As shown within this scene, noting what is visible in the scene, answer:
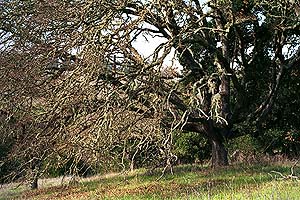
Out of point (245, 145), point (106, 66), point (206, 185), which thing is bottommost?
point (206, 185)

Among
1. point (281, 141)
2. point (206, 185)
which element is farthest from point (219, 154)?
point (206, 185)

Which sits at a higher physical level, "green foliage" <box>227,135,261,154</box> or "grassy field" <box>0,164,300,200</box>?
"green foliage" <box>227,135,261,154</box>

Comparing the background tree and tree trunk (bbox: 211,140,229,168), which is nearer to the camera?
the background tree

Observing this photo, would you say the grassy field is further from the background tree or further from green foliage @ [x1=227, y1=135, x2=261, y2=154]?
green foliage @ [x1=227, y1=135, x2=261, y2=154]

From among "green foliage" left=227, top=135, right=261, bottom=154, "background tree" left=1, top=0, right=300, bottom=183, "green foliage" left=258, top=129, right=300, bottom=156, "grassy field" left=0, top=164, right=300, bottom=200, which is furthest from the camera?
"green foliage" left=227, top=135, right=261, bottom=154

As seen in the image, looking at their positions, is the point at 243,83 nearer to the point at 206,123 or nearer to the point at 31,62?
the point at 206,123

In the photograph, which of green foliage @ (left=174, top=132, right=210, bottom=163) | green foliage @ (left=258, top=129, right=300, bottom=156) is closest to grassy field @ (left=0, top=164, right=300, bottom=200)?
green foliage @ (left=258, top=129, right=300, bottom=156)

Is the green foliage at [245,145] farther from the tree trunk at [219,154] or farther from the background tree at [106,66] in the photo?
the background tree at [106,66]

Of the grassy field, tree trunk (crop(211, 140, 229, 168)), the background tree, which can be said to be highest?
the background tree

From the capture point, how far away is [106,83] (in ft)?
36.0

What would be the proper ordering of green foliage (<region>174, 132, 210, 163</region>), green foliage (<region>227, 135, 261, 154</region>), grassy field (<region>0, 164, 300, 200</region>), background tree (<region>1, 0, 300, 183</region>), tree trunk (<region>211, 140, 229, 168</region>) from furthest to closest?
green foliage (<region>174, 132, 210, 163</region>)
green foliage (<region>227, 135, 261, 154</region>)
tree trunk (<region>211, 140, 229, 168</region>)
background tree (<region>1, 0, 300, 183</region>)
grassy field (<region>0, 164, 300, 200</region>)

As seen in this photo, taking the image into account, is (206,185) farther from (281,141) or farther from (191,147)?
(191,147)

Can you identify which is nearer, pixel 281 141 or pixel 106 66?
pixel 106 66

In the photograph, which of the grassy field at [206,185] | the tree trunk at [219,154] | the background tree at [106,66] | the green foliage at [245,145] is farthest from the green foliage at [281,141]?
the background tree at [106,66]
